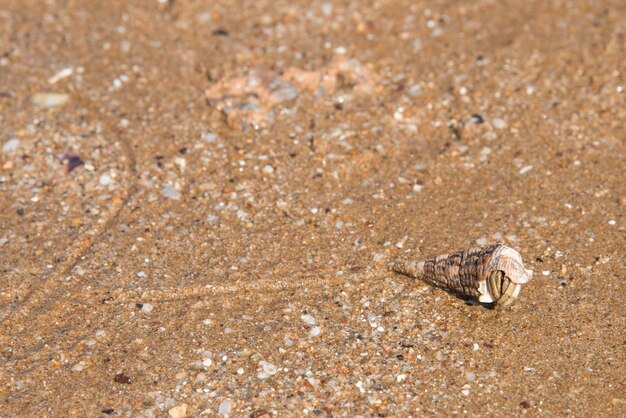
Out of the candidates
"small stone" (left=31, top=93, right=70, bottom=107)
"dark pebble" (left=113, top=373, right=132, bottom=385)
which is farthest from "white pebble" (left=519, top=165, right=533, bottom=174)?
"small stone" (left=31, top=93, right=70, bottom=107)

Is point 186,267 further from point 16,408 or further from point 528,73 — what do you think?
point 528,73

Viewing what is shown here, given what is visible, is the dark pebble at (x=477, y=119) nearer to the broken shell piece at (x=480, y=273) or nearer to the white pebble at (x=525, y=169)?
the white pebble at (x=525, y=169)

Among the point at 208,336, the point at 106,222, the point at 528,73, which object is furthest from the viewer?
the point at 528,73

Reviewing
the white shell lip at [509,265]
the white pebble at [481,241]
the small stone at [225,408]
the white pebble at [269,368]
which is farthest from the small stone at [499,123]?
the small stone at [225,408]

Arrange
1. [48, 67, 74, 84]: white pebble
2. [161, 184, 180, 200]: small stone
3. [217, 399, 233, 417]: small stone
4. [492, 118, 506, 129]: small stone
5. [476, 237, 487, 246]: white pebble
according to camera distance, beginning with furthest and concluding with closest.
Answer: [48, 67, 74, 84]: white pebble < [492, 118, 506, 129]: small stone < [161, 184, 180, 200]: small stone < [476, 237, 487, 246]: white pebble < [217, 399, 233, 417]: small stone

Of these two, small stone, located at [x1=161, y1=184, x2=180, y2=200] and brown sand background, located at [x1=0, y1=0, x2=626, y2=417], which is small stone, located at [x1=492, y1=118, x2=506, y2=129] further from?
small stone, located at [x1=161, y1=184, x2=180, y2=200]

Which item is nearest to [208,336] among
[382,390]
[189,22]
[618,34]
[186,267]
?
[186,267]

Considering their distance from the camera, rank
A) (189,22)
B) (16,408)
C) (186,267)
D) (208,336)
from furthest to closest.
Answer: (189,22)
(186,267)
(208,336)
(16,408)
